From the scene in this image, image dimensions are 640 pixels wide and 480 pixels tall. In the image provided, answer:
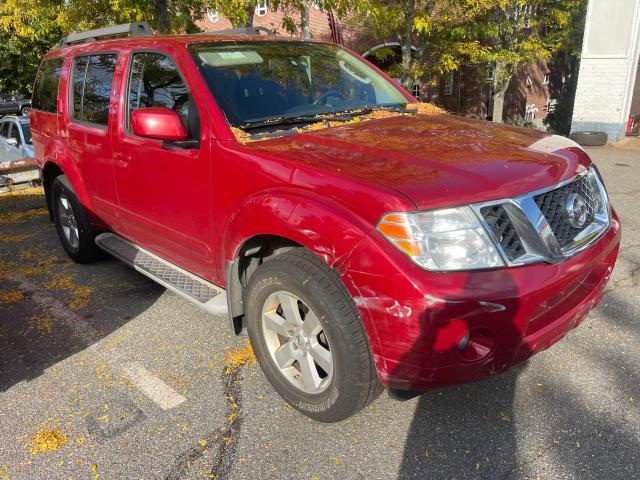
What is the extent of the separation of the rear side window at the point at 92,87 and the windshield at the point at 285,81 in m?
0.99

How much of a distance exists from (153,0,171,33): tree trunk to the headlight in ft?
25.4

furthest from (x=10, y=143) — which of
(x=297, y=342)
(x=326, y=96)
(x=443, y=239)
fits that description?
(x=443, y=239)

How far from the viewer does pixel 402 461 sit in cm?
237

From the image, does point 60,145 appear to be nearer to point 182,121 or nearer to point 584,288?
point 182,121

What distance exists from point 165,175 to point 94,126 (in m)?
1.19

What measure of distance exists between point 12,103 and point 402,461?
104ft

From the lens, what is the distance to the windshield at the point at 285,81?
10.1 ft

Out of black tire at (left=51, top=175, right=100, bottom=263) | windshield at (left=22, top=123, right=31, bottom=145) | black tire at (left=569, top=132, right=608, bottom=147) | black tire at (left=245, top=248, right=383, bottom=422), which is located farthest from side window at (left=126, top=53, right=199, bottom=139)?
black tire at (left=569, top=132, right=608, bottom=147)

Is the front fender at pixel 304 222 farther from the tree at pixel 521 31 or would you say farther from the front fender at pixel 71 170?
the tree at pixel 521 31

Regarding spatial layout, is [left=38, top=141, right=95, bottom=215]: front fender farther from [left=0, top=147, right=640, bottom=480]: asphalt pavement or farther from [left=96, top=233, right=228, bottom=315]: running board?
[left=0, top=147, right=640, bottom=480]: asphalt pavement

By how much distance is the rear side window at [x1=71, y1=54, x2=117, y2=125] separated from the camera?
3.87 metres

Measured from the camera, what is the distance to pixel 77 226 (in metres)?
4.76

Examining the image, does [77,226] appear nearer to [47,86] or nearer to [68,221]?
[68,221]

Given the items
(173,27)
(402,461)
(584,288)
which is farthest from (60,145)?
(173,27)
